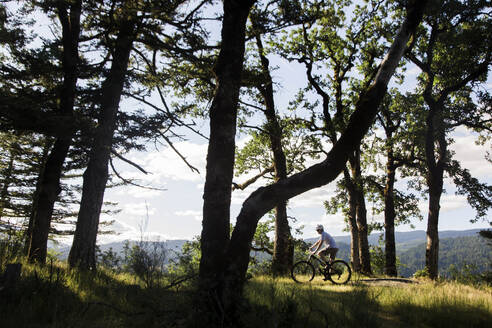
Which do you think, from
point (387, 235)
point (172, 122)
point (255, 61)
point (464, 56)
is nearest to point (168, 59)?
point (172, 122)

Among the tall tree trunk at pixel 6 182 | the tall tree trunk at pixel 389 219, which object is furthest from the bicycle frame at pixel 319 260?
the tall tree trunk at pixel 6 182

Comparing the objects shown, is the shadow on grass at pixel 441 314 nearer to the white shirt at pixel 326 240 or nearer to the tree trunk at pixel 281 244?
the white shirt at pixel 326 240

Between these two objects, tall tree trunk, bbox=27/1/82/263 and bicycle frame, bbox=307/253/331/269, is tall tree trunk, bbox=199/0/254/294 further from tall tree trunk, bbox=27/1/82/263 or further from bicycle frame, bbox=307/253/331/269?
bicycle frame, bbox=307/253/331/269

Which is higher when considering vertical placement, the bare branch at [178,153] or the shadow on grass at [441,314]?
the bare branch at [178,153]

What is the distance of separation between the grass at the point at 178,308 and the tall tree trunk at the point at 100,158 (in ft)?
10.3

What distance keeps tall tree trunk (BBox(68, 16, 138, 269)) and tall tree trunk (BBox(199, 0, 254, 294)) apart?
204 inches

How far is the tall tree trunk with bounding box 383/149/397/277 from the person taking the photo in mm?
19375

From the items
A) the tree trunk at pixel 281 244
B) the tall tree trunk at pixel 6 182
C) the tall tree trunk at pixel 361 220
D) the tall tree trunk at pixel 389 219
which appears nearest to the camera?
the tree trunk at pixel 281 244

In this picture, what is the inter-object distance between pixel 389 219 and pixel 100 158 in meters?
18.7

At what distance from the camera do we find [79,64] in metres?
11.1

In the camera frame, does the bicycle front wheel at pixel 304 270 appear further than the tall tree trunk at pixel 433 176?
No

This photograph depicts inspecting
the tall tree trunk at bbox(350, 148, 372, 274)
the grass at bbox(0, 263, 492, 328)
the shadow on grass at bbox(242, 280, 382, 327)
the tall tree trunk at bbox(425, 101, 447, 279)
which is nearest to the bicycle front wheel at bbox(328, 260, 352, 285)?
the tall tree trunk at bbox(425, 101, 447, 279)

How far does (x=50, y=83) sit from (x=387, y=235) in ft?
67.7

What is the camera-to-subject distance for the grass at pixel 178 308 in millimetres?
4047
